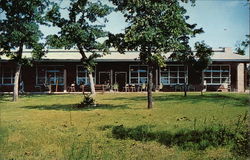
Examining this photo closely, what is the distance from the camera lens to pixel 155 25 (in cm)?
1586

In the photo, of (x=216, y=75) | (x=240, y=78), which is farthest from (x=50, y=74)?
(x=240, y=78)

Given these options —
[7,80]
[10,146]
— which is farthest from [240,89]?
[10,146]

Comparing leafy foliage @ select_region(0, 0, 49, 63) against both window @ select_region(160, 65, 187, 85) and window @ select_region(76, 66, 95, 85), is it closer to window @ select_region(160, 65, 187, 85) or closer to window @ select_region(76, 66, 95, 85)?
window @ select_region(76, 66, 95, 85)

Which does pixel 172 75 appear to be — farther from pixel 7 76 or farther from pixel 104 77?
pixel 7 76

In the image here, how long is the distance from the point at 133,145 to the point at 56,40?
21257mm

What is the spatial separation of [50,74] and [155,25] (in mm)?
25003

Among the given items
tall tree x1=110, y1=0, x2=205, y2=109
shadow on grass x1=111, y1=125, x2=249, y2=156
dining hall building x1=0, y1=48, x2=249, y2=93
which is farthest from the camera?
dining hall building x1=0, y1=48, x2=249, y2=93

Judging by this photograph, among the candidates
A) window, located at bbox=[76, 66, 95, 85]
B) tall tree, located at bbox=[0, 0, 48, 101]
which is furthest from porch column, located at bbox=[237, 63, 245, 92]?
tall tree, located at bbox=[0, 0, 48, 101]

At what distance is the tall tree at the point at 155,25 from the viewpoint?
607 inches

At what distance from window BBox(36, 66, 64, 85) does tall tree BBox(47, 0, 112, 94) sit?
10.5 m

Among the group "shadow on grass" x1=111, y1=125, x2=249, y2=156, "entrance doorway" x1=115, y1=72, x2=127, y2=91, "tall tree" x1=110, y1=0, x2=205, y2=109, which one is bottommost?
"shadow on grass" x1=111, y1=125, x2=249, y2=156

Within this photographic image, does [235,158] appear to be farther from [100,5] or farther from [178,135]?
[100,5]

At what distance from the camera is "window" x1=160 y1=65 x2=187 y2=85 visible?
39.0 metres

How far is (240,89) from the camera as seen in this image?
39.8 metres
